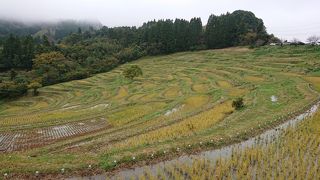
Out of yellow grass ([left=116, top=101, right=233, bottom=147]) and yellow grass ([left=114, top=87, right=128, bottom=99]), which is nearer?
yellow grass ([left=116, top=101, right=233, bottom=147])

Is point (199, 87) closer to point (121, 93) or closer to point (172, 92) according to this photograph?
point (172, 92)

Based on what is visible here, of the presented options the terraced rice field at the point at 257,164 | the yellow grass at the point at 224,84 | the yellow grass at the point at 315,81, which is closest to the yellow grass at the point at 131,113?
the yellow grass at the point at 224,84

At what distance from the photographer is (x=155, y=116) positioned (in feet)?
95.3

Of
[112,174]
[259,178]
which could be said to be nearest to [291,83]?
[259,178]

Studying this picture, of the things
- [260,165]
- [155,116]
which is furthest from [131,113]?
[260,165]

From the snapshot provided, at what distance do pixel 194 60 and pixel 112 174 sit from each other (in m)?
59.3

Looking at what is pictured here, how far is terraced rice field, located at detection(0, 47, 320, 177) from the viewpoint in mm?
15859

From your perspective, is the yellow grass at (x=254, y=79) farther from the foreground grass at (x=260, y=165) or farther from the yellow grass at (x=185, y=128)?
the foreground grass at (x=260, y=165)

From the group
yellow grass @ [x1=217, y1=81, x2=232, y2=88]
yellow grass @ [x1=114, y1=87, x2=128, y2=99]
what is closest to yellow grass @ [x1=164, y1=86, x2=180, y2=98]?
yellow grass @ [x1=217, y1=81, x2=232, y2=88]

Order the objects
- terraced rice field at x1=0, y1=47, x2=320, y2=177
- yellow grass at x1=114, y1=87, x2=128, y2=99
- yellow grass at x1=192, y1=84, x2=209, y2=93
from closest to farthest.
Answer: terraced rice field at x1=0, y1=47, x2=320, y2=177, yellow grass at x1=192, y1=84, x2=209, y2=93, yellow grass at x1=114, y1=87, x2=128, y2=99

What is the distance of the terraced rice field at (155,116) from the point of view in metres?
15.9

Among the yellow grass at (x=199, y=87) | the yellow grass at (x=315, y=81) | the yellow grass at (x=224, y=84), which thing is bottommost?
the yellow grass at (x=199, y=87)

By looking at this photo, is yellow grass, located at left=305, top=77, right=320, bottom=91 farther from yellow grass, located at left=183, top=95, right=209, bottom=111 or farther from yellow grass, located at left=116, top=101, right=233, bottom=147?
yellow grass, located at left=116, top=101, right=233, bottom=147

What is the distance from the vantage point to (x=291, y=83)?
1474 inches
